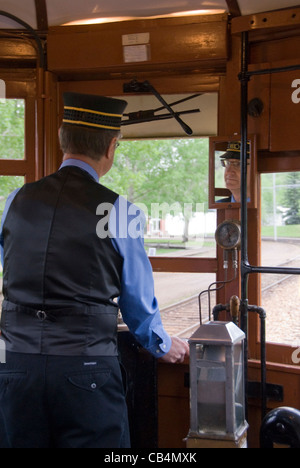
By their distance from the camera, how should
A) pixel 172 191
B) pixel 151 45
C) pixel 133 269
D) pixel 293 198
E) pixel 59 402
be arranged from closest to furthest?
pixel 59 402, pixel 133 269, pixel 293 198, pixel 151 45, pixel 172 191

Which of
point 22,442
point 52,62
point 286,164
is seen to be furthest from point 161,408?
point 52,62

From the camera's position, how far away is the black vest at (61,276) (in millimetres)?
1793

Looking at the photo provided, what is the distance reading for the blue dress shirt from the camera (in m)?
1.89

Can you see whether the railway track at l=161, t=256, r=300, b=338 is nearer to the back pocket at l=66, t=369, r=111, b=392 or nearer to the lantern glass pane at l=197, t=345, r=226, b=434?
the lantern glass pane at l=197, t=345, r=226, b=434

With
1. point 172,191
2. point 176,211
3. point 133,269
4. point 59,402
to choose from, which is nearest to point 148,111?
point 172,191

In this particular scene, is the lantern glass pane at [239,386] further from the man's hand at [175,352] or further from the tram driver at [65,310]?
the tram driver at [65,310]

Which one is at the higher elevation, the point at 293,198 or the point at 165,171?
the point at 165,171

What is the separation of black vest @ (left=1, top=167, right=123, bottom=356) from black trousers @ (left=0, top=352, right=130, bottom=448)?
0.16 feet

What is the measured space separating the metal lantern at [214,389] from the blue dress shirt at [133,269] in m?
0.19

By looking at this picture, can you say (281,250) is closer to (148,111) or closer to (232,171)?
(232,171)

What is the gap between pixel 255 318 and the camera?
8.92 feet

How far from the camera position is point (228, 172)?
2719 mm

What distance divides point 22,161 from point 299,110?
1.42m

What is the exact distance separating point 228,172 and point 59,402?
4.67 ft
